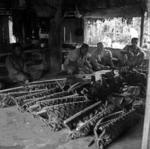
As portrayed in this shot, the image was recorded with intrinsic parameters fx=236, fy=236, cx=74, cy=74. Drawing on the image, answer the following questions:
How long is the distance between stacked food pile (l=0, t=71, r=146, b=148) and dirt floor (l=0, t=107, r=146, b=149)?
93 millimetres

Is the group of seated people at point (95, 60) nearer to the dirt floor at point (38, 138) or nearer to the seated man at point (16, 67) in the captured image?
the seated man at point (16, 67)

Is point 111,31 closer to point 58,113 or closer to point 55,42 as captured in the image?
point 55,42

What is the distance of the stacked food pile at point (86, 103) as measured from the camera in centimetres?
304

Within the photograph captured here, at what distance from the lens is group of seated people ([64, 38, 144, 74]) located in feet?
18.3

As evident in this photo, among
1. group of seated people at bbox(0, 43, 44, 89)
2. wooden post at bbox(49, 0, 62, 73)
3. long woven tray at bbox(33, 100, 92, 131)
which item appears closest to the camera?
long woven tray at bbox(33, 100, 92, 131)

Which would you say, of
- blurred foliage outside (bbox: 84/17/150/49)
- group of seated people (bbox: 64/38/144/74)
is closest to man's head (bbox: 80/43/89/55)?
group of seated people (bbox: 64/38/144/74)

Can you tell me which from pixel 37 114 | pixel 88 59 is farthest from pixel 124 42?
pixel 37 114

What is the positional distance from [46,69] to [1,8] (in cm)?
204

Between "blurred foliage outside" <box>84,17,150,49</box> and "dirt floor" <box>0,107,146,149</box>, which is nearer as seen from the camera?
"dirt floor" <box>0,107,146,149</box>

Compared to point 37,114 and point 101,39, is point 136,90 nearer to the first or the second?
point 37,114

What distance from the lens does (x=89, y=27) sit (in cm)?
900

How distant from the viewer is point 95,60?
592 centimetres

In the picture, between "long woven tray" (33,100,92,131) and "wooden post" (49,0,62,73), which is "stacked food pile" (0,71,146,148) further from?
"wooden post" (49,0,62,73)

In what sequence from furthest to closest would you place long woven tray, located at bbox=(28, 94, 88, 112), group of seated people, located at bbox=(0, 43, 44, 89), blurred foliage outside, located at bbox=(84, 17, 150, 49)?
blurred foliage outside, located at bbox=(84, 17, 150, 49), group of seated people, located at bbox=(0, 43, 44, 89), long woven tray, located at bbox=(28, 94, 88, 112)
